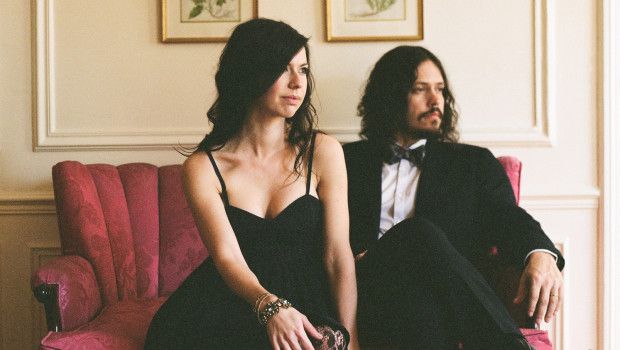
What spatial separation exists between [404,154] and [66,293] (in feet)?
4.29

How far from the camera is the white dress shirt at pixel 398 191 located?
2566 mm

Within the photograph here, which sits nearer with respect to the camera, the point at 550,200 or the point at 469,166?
the point at 469,166

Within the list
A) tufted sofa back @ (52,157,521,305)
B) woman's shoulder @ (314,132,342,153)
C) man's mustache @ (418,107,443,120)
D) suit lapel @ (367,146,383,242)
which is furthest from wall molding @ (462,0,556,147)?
woman's shoulder @ (314,132,342,153)

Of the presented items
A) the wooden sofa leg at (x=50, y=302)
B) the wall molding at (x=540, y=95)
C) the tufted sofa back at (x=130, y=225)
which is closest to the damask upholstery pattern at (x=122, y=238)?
the tufted sofa back at (x=130, y=225)

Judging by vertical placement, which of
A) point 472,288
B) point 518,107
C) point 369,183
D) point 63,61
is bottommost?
point 472,288

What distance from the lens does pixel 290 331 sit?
1.71 meters

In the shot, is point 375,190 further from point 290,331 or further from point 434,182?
point 290,331

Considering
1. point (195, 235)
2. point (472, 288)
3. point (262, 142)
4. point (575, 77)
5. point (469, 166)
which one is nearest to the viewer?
point (472, 288)

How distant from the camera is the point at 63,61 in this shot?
10.1 feet

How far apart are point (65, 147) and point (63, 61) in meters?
0.39

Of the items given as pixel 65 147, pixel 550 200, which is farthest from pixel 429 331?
pixel 65 147

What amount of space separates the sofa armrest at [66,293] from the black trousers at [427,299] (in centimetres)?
92

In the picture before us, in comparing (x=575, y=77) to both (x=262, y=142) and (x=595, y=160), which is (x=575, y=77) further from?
(x=262, y=142)

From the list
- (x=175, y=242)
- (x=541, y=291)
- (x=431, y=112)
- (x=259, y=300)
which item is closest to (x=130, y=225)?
(x=175, y=242)
